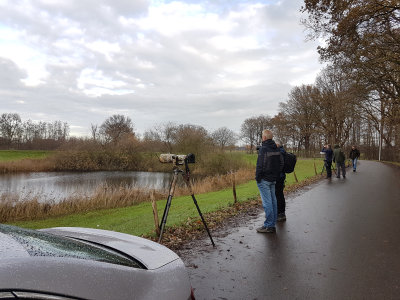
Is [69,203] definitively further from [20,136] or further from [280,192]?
[20,136]

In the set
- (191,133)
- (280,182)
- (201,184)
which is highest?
Result: (191,133)

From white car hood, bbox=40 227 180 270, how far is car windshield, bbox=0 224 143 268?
88mm

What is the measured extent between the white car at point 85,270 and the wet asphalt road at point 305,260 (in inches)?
84.2

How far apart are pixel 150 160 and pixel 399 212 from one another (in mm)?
40134

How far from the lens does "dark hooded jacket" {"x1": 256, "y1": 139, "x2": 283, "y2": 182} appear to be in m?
6.67

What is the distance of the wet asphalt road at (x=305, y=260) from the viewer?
398 centimetres

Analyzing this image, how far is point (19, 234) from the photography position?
1747 mm

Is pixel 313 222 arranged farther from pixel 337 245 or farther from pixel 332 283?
pixel 332 283

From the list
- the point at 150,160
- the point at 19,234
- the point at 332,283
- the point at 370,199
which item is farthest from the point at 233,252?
the point at 150,160

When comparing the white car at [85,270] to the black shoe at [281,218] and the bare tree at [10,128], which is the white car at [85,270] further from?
the bare tree at [10,128]

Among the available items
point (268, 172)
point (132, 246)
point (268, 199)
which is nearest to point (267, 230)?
point (268, 199)

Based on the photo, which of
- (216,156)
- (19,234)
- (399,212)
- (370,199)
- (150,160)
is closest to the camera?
(19,234)

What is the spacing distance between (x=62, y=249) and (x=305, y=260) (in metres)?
4.42

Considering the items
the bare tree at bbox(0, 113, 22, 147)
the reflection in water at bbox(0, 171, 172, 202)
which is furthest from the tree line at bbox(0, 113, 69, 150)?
the reflection in water at bbox(0, 171, 172, 202)
